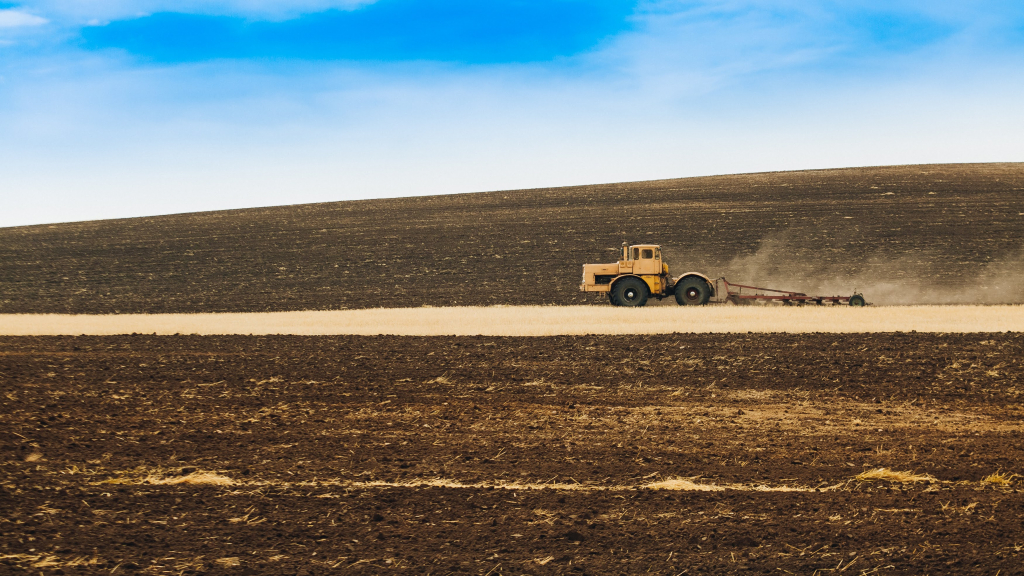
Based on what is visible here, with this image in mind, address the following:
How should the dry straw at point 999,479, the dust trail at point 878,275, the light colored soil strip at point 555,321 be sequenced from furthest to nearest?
the dust trail at point 878,275
the light colored soil strip at point 555,321
the dry straw at point 999,479

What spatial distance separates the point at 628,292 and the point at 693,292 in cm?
225

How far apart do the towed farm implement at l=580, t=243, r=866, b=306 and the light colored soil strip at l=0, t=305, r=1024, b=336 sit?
Result: 2.69 ft

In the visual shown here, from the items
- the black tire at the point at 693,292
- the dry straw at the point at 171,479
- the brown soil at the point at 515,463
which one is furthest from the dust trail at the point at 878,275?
the dry straw at the point at 171,479

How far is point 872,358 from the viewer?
14.8 metres

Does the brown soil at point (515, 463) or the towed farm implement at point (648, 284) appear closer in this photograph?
the brown soil at point (515, 463)

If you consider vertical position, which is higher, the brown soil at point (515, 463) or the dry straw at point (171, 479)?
the dry straw at point (171, 479)

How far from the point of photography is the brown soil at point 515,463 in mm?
5703

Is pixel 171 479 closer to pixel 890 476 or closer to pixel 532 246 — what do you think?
pixel 890 476

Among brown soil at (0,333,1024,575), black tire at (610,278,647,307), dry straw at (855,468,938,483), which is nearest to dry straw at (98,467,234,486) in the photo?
brown soil at (0,333,1024,575)

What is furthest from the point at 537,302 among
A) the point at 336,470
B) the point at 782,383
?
the point at 336,470

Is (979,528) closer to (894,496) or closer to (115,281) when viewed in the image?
(894,496)

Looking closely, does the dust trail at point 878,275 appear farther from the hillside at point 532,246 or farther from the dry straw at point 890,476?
the dry straw at point 890,476

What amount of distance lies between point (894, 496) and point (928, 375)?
7273 millimetres

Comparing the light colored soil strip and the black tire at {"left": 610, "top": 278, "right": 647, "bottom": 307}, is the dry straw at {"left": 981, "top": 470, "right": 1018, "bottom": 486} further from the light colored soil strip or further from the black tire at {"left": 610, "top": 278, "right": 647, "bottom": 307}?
the black tire at {"left": 610, "top": 278, "right": 647, "bottom": 307}
